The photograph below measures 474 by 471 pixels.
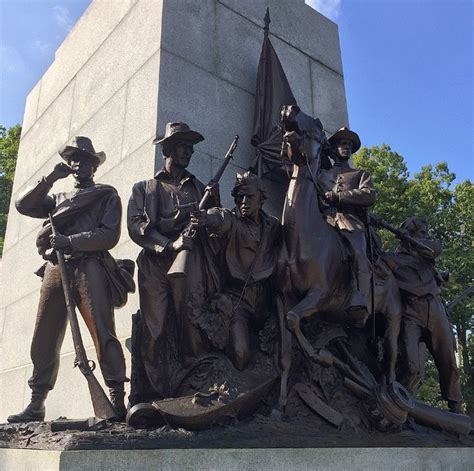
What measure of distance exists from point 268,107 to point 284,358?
143 inches

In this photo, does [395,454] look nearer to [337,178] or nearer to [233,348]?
[233,348]

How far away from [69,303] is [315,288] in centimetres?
225

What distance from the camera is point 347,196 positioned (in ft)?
20.1

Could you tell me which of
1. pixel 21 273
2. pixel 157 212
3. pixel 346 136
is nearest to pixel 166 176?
pixel 157 212

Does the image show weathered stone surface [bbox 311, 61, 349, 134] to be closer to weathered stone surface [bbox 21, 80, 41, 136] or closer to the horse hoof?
the horse hoof

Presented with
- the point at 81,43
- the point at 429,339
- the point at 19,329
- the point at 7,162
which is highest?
the point at 7,162

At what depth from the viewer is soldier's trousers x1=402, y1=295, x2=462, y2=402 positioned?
20.0 ft

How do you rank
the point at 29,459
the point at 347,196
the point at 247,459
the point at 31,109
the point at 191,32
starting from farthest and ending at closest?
the point at 31,109
the point at 191,32
the point at 347,196
the point at 247,459
the point at 29,459

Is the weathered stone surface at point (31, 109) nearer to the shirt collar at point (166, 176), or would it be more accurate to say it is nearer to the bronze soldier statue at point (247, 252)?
the shirt collar at point (166, 176)

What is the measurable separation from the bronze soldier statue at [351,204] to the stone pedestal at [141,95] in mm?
1047

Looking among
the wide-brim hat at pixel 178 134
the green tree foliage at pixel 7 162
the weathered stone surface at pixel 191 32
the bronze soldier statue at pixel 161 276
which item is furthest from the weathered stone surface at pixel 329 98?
the green tree foliage at pixel 7 162

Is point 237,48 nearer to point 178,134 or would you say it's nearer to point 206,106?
point 206,106

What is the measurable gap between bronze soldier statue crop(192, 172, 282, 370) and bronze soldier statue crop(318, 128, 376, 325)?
0.74 meters

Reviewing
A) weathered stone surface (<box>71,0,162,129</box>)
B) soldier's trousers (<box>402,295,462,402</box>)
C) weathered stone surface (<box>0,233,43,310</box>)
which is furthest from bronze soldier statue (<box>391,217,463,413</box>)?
weathered stone surface (<box>0,233,43,310</box>)
